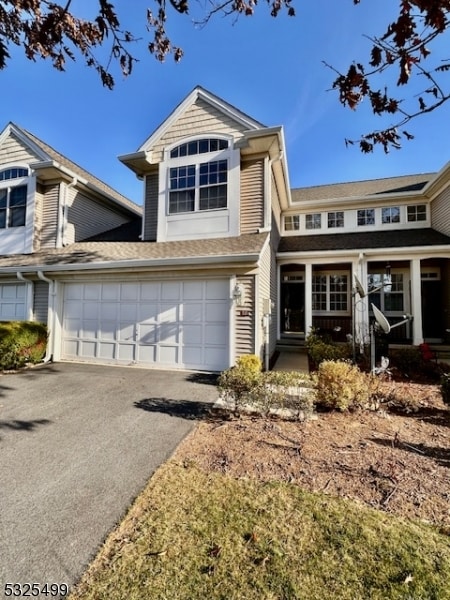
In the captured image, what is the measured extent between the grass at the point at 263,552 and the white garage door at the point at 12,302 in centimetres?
939

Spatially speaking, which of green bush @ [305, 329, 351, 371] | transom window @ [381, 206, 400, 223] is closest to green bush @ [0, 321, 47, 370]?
green bush @ [305, 329, 351, 371]

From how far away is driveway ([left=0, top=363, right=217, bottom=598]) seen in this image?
2330 mm

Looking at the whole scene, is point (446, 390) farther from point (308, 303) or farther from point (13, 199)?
point (13, 199)

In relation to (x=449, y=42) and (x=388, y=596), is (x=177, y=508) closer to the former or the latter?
(x=388, y=596)

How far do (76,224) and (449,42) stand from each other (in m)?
11.6

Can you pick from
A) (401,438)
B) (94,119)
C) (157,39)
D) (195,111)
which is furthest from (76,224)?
(401,438)

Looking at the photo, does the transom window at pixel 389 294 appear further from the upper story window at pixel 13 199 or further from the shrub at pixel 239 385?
the upper story window at pixel 13 199

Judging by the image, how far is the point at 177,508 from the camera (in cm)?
275

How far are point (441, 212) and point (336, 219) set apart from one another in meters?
3.90

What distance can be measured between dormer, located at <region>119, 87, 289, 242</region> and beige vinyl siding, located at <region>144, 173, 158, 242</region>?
0.04 metres

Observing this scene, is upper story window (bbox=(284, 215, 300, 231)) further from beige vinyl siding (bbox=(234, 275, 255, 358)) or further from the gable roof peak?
beige vinyl siding (bbox=(234, 275, 255, 358))

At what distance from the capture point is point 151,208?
1028cm

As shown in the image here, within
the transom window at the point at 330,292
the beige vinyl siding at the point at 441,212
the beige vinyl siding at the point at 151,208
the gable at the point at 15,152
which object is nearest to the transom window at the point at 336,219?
the transom window at the point at 330,292

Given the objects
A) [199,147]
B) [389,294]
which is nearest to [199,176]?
[199,147]
